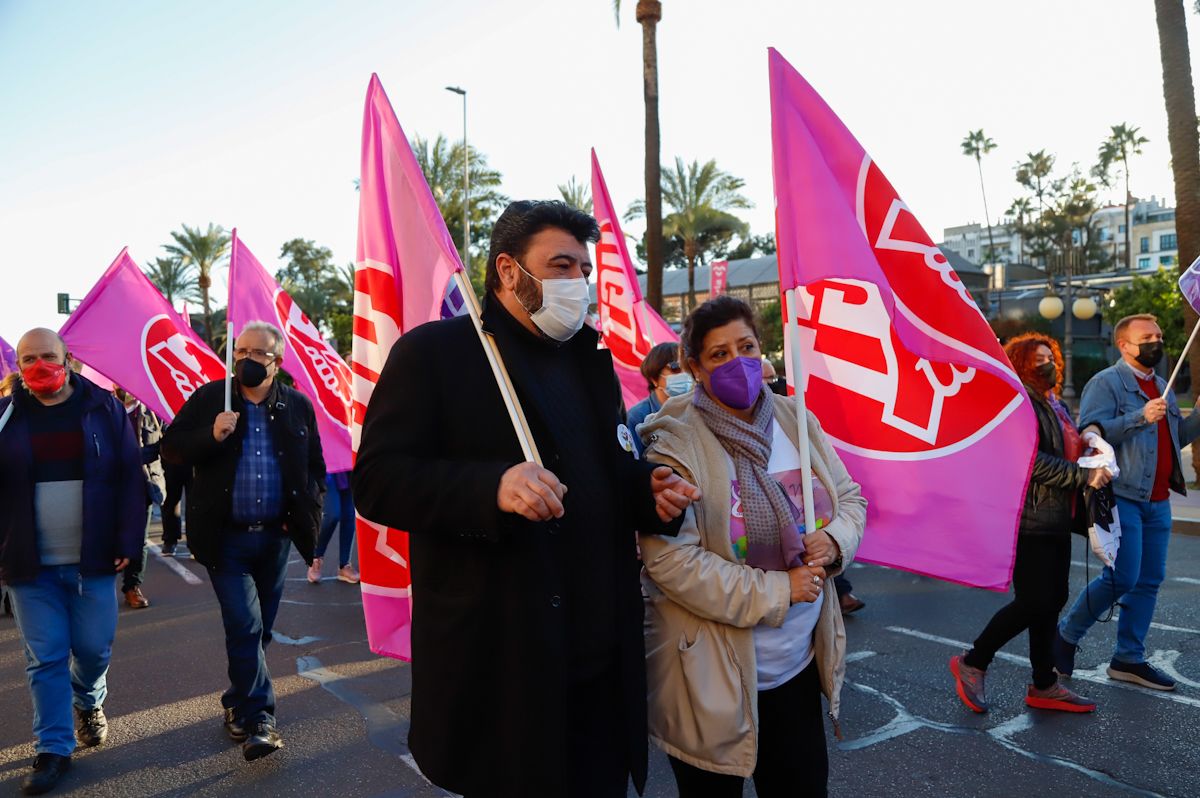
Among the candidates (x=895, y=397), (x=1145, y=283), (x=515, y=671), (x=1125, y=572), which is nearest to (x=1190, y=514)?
(x=1125, y=572)

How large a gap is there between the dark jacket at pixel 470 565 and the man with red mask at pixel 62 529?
2.79m

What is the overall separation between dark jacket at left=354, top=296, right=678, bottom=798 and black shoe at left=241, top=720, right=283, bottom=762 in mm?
2424

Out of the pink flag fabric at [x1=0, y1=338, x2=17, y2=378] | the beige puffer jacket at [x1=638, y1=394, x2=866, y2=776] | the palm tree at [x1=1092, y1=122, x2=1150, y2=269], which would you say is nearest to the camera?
the beige puffer jacket at [x1=638, y1=394, x2=866, y2=776]

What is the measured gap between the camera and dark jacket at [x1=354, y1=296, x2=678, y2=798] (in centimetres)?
195

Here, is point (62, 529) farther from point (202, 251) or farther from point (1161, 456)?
point (202, 251)

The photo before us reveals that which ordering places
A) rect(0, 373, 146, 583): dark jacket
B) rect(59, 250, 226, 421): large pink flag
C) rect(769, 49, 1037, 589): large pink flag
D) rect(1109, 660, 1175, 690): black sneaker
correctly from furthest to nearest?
rect(59, 250, 226, 421): large pink flag < rect(1109, 660, 1175, 690): black sneaker < rect(0, 373, 146, 583): dark jacket < rect(769, 49, 1037, 589): large pink flag

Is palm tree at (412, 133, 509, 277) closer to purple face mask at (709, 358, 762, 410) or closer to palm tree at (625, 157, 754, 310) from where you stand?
palm tree at (625, 157, 754, 310)

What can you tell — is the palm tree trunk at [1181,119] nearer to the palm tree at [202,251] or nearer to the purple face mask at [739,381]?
the purple face mask at [739,381]

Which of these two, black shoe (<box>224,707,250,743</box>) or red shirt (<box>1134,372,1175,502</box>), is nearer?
black shoe (<box>224,707,250,743</box>)

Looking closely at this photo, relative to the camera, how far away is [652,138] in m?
16.6

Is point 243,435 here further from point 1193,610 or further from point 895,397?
point 1193,610

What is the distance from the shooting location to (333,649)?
600cm

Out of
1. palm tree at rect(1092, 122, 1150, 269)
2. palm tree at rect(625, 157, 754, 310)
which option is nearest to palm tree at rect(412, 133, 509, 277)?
palm tree at rect(625, 157, 754, 310)

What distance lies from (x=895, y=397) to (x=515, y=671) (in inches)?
79.4
